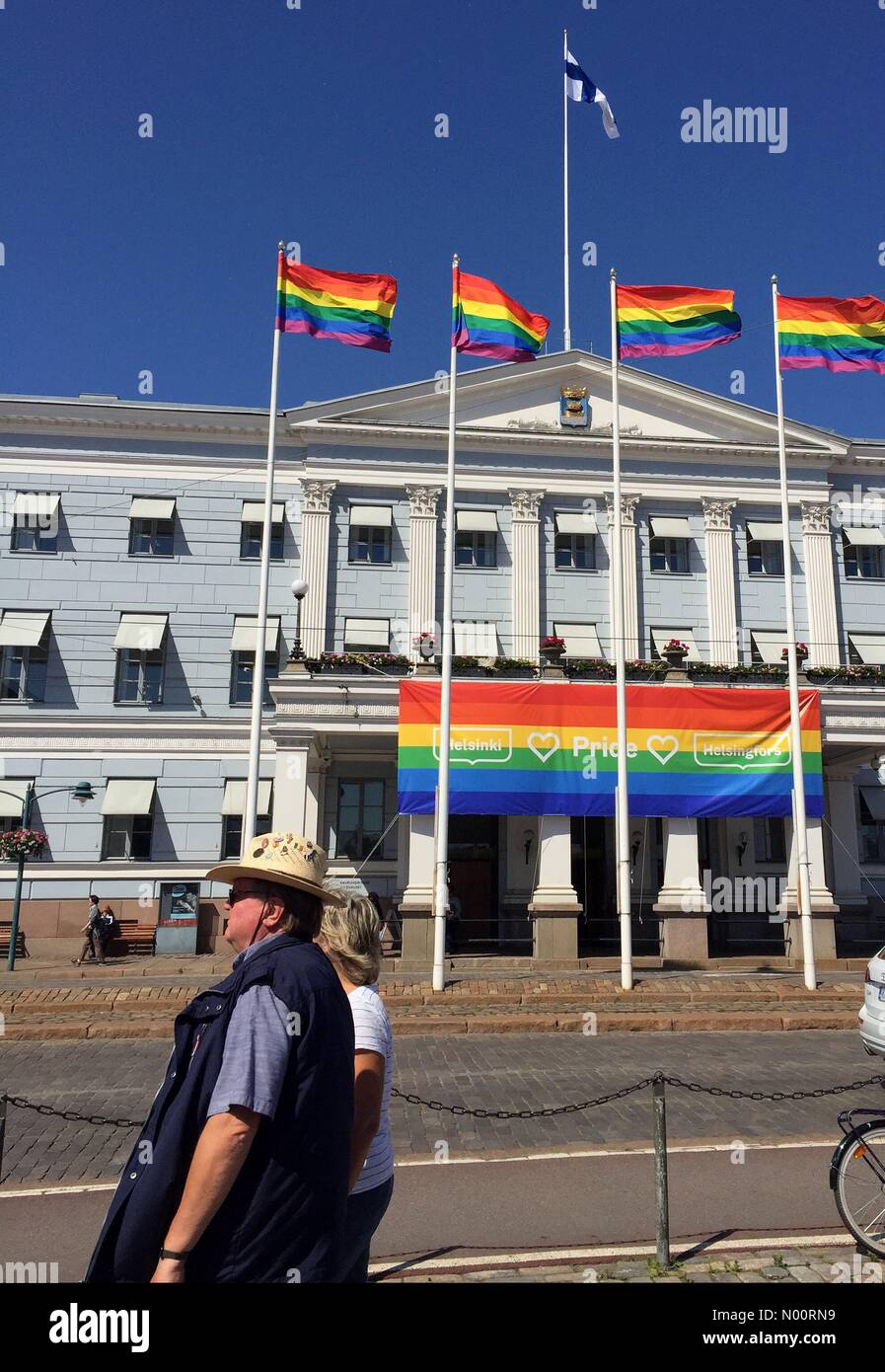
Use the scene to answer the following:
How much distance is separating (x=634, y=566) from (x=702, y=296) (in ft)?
34.0

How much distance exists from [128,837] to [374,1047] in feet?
77.9

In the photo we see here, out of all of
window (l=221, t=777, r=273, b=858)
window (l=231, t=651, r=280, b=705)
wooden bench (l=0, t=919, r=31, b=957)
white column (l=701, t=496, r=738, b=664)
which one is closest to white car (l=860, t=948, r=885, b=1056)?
window (l=221, t=777, r=273, b=858)

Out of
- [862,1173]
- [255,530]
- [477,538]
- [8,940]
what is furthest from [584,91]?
[8,940]

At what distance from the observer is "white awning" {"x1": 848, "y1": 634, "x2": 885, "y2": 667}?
27938 millimetres

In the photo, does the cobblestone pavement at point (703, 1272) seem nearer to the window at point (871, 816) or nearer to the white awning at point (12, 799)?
the white awning at point (12, 799)

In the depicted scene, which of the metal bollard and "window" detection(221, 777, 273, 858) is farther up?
"window" detection(221, 777, 273, 858)

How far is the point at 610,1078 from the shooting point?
1044cm

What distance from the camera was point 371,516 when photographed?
27.4 metres

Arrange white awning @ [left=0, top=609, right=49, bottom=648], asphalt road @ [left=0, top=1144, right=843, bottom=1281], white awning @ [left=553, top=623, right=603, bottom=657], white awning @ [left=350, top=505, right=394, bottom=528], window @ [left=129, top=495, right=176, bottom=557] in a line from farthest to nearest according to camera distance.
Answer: white awning @ [left=350, top=505, right=394, bottom=528] → window @ [left=129, top=495, right=176, bottom=557] → white awning @ [left=553, top=623, right=603, bottom=657] → white awning @ [left=0, top=609, right=49, bottom=648] → asphalt road @ [left=0, top=1144, right=843, bottom=1281]

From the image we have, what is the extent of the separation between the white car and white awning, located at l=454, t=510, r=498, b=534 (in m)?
22.0

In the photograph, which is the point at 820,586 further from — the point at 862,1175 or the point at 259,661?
the point at 862,1175

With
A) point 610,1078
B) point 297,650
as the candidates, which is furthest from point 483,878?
point 610,1078

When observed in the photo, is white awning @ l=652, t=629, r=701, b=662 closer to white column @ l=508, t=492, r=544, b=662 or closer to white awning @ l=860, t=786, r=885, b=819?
white column @ l=508, t=492, r=544, b=662

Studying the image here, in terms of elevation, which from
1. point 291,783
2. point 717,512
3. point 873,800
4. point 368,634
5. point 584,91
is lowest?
point 291,783
